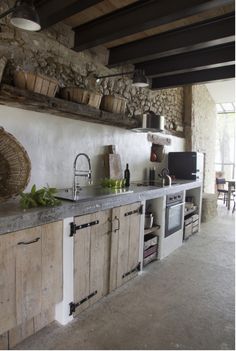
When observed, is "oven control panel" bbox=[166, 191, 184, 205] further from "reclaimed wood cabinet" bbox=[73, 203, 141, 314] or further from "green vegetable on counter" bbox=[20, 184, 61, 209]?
"green vegetable on counter" bbox=[20, 184, 61, 209]

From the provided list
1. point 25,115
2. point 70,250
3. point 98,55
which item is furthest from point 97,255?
point 98,55

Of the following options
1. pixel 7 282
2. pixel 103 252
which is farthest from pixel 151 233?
pixel 7 282

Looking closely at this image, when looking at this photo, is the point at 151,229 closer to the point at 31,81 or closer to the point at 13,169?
the point at 13,169

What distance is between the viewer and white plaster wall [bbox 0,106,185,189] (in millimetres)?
2405

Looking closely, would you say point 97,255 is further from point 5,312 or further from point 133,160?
point 133,160

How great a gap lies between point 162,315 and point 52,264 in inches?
42.8

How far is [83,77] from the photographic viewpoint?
307cm

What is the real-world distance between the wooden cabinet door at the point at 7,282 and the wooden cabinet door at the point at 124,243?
1019 mm

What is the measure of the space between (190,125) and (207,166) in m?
1.83

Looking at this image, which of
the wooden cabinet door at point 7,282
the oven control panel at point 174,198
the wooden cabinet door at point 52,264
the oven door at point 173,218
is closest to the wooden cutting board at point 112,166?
the oven control panel at point 174,198

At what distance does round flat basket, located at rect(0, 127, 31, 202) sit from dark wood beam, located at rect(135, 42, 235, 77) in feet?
8.05

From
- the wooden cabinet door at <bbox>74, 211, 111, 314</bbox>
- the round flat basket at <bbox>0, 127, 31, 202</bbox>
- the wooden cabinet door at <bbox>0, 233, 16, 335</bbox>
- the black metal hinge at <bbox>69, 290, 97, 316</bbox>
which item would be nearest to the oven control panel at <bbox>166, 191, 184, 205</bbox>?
the wooden cabinet door at <bbox>74, 211, 111, 314</bbox>

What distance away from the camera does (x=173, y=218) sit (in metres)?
3.74

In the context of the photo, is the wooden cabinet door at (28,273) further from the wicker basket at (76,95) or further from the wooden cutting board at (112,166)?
the wooden cutting board at (112,166)
